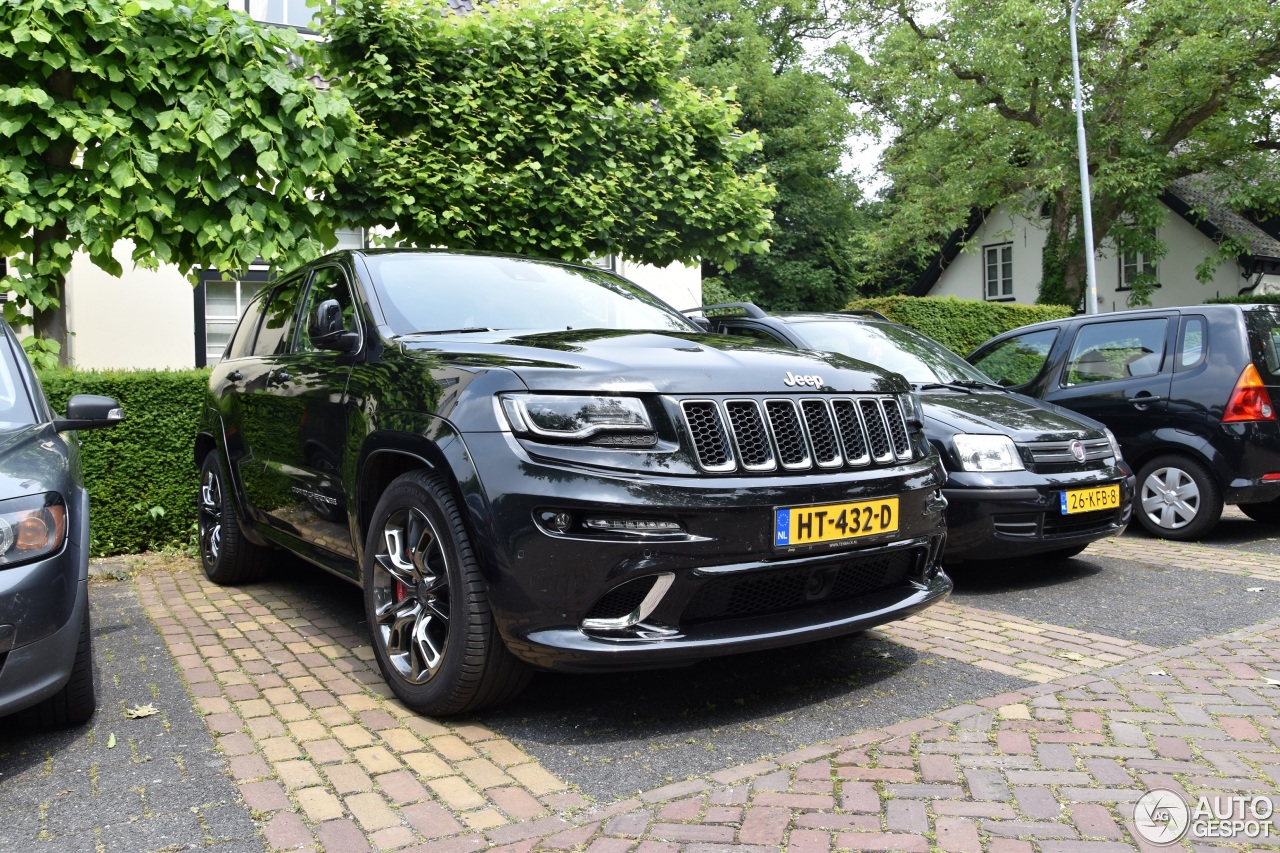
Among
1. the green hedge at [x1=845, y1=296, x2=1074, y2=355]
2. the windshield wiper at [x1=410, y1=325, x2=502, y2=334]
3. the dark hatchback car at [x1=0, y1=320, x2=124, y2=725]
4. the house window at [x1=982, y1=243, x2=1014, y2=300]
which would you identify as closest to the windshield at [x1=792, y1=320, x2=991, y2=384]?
the windshield wiper at [x1=410, y1=325, x2=502, y2=334]

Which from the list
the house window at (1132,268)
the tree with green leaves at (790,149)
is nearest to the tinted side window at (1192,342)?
the house window at (1132,268)

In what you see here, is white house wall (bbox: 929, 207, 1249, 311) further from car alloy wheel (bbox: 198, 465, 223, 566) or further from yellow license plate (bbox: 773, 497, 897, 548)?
yellow license plate (bbox: 773, 497, 897, 548)

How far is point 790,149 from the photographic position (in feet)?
123

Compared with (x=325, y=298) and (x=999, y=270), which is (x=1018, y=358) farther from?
(x=999, y=270)

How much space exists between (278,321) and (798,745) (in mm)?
3746

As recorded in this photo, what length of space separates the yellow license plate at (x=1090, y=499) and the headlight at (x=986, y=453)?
1.07ft

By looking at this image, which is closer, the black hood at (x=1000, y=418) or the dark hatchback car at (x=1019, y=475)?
the dark hatchback car at (x=1019, y=475)

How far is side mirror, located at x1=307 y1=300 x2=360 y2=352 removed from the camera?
4156 millimetres

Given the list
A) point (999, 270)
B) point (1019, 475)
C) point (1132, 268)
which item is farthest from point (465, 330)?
point (999, 270)

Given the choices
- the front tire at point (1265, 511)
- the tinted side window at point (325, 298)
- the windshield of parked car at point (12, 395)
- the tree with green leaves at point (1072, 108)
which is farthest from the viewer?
the tree with green leaves at point (1072, 108)

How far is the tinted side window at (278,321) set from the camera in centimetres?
536

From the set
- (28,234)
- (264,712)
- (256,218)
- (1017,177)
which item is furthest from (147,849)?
(1017,177)

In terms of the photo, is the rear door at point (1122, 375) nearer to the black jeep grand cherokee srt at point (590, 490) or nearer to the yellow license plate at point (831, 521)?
the black jeep grand cherokee srt at point (590, 490)

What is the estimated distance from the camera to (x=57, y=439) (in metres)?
3.82
